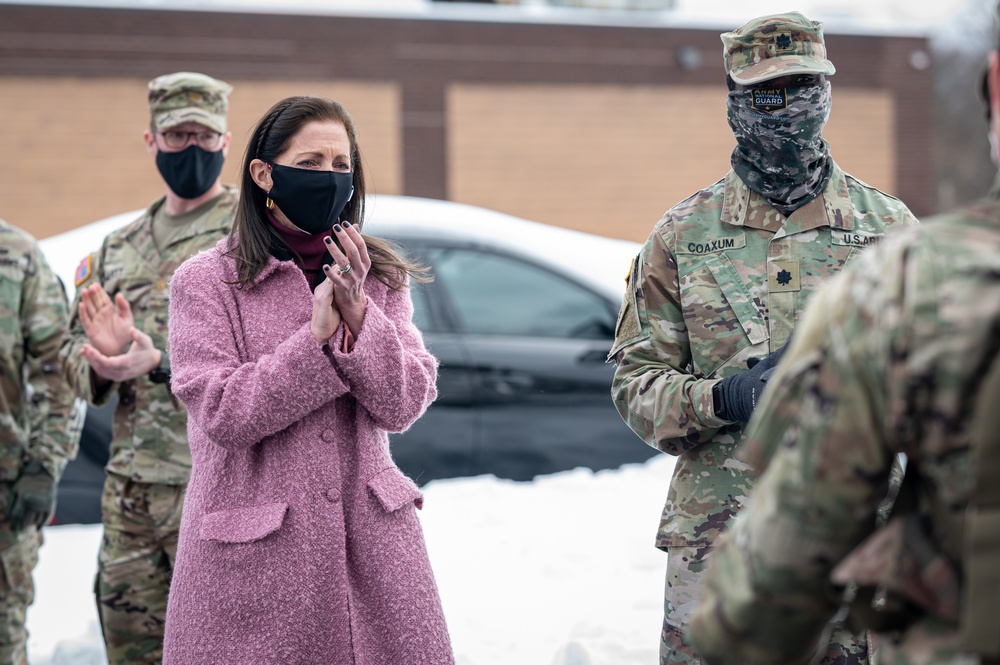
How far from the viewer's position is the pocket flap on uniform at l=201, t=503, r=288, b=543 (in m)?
2.66

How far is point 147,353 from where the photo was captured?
371 centimetres

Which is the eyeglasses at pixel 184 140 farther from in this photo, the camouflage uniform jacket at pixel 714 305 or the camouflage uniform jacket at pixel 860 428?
the camouflage uniform jacket at pixel 860 428

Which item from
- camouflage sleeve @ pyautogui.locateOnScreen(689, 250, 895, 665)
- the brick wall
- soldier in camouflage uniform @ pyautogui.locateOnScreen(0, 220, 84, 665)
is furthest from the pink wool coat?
the brick wall

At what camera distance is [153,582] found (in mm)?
3893

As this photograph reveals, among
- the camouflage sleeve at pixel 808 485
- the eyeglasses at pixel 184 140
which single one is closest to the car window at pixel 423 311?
the eyeglasses at pixel 184 140

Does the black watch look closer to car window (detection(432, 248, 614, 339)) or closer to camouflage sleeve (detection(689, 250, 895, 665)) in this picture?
car window (detection(432, 248, 614, 339))

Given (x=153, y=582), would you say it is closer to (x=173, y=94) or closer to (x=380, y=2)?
(x=173, y=94)

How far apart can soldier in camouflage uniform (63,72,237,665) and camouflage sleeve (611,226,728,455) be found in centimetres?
155

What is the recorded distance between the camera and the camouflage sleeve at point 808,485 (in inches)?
57.0

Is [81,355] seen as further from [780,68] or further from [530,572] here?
[780,68]

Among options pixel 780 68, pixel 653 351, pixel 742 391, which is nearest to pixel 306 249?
pixel 653 351

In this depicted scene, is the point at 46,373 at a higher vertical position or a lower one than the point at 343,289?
lower

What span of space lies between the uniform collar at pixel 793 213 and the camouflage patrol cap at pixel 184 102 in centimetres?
197

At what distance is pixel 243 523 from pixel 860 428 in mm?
1623
